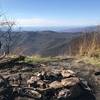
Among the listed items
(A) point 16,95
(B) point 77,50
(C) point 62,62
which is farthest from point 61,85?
(B) point 77,50

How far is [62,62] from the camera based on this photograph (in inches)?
361

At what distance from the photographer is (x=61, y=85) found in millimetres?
6535

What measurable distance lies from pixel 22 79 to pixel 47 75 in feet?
1.59

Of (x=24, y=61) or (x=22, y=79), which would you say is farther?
(x=24, y=61)

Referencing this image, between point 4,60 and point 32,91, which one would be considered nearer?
point 32,91

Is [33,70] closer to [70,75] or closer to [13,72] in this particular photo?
[13,72]

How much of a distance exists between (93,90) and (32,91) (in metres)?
1.26

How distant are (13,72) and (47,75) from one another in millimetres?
838

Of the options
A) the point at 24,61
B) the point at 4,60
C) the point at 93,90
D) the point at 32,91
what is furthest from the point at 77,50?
the point at 32,91

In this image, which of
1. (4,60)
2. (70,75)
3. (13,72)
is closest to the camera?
(70,75)

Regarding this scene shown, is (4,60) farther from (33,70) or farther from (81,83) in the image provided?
(81,83)

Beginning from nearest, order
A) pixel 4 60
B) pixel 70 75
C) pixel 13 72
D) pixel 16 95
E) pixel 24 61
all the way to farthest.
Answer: pixel 16 95, pixel 70 75, pixel 13 72, pixel 4 60, pixel 24 61

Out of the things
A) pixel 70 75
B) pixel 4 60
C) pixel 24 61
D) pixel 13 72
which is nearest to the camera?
pixel 70 75

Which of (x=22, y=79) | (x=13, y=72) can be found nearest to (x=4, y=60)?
(x=13, y=72)
